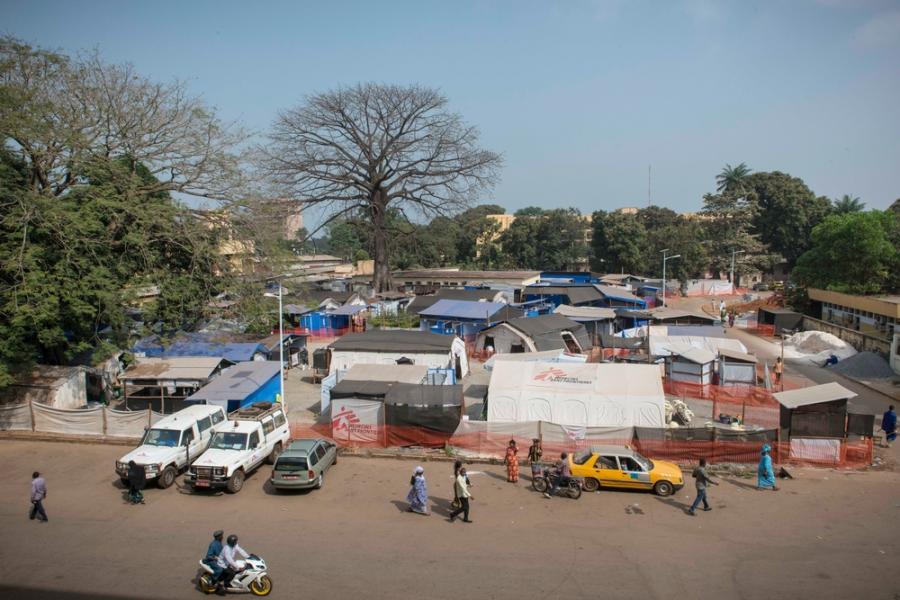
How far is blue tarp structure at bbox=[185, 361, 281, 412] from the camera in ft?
62.7

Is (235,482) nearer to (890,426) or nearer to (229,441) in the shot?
(229,441)

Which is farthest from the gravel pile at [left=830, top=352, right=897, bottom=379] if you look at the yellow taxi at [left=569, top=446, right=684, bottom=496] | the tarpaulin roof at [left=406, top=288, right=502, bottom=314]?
the tarpaulin roof at [left=406, top=288, right=502, bottom=314]

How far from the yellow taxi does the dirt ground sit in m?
0.32

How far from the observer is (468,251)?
9031 centimetres

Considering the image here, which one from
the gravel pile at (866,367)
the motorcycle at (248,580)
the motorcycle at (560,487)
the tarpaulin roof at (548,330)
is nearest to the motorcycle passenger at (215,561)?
A: the motorcycle at (248,580)

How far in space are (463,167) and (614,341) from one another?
25.0 meters

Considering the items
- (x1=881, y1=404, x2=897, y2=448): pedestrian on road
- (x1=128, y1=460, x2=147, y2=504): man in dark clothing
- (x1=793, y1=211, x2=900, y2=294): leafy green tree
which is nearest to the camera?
(x1=128, y1=460, x2=147, y2=504): man in dark clothing

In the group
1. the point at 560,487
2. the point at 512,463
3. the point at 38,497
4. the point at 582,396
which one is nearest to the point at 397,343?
the point at 582,396

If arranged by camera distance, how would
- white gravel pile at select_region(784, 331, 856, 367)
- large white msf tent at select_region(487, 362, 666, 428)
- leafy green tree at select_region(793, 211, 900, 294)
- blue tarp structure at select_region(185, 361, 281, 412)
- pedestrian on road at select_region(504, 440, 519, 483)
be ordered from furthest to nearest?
leafy green tree at select_region(793, 211, 900, 294), white gravel pile at select_region(784, 331, 856, 367), blue tarp structure at select_region(185, 361, 281, 412), large white msf tent at select_region(487, 362, 666, 428), pedestrian on road at select_region(504, 440, 519, 483)

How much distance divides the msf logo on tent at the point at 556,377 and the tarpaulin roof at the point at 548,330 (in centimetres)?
1019

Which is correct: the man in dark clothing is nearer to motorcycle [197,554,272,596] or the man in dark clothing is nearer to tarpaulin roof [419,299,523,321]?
motorcycle [197,554,272,596]

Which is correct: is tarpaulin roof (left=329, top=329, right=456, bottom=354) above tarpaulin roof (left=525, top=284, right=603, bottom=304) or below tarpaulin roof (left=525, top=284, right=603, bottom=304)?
below

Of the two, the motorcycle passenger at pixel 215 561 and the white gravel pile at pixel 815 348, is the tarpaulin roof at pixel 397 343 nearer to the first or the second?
the motorcycle passenger at pixel 215 561

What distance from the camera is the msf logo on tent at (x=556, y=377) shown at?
18.7m
